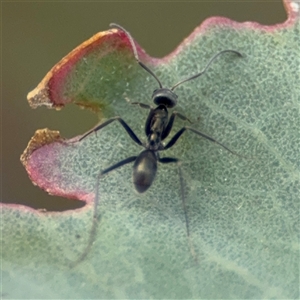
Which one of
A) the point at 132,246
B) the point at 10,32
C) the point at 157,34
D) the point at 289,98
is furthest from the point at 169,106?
the point at 10,32

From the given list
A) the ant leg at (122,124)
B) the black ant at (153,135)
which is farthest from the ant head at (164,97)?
the ant leg at (122,124)

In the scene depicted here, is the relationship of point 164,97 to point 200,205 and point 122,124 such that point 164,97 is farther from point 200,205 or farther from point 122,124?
point 200,205

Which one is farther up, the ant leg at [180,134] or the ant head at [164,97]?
the ant head at [164,97]

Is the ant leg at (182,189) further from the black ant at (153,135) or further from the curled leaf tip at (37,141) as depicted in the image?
the curled leaf tip at (37,141)

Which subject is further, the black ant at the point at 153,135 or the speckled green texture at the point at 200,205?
the black ant at the point at 153,135

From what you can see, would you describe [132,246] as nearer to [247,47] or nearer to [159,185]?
[159,185]
